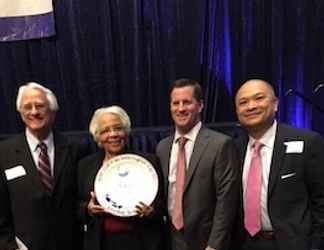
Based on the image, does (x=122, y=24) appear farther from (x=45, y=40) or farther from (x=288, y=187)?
(x=288, y=187)

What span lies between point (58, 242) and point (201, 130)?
3.07ft

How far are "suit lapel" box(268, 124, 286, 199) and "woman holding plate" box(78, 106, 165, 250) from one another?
21.4 inches

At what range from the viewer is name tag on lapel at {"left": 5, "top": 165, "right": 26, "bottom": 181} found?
2.71 metres

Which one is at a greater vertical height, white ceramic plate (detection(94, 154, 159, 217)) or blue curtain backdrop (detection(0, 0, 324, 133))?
blue curtain backdrop (detection(0, 0, 324, 133))

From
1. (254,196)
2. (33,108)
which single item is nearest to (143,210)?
(254,196)

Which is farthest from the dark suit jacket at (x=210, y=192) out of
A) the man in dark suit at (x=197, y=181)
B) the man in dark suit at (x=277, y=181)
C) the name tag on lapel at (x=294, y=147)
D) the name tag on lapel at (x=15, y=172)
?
the name tag on lapel at (x=15, y=172)

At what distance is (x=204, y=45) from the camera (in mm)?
5559

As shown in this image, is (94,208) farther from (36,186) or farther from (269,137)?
(269,137)

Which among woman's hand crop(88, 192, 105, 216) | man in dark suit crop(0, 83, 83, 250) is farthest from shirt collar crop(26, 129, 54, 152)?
woman's hand crop(88, 192, 105, 216)

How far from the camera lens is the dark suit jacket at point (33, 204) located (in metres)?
2.69

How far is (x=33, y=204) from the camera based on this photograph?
2678 mm

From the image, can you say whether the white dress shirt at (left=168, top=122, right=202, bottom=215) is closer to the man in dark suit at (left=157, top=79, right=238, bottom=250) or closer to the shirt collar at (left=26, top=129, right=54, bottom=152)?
the man in dark suit at (left=157, top=79, right=238, bottom=250)

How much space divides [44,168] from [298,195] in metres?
1.27

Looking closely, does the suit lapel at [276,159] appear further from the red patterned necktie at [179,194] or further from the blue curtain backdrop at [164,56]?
the blue curtain backdrop at [164,56]
